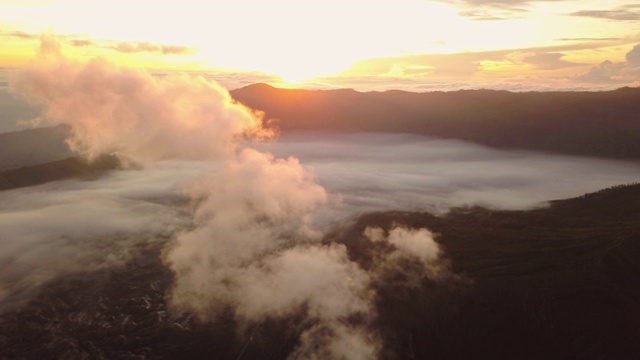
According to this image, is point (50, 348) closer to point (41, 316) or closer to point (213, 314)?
point (41, 316)

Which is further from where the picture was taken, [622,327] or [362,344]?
[622,327]

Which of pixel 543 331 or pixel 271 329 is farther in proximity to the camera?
pixel 543 331

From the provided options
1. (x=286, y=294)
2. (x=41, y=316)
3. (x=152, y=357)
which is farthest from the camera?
(x=286, y=294)

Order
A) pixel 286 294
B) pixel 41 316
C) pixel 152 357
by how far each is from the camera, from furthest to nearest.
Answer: pixel 286 294 < pixel 41 316 < pixel 152 357

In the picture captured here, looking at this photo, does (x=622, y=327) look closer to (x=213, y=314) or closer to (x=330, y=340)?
(x=330, y=340)

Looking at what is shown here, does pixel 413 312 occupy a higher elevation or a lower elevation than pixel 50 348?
higher

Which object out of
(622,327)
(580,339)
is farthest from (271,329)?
(622,327)

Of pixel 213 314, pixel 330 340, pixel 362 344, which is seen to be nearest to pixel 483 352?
pixel 362 344
